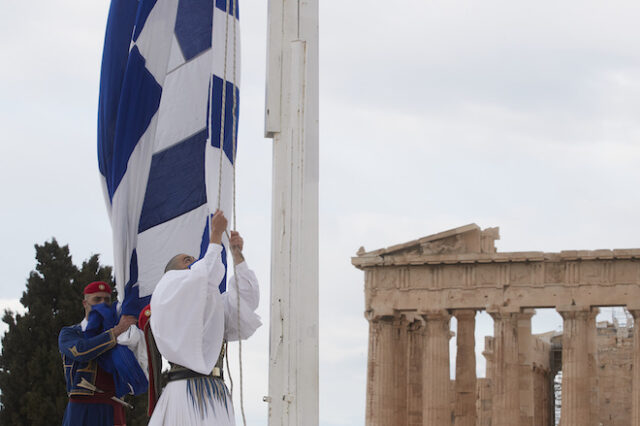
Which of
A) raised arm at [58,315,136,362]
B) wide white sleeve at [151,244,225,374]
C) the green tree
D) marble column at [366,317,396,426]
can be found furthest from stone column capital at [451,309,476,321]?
wide white sleeve at [151,244,225,374]

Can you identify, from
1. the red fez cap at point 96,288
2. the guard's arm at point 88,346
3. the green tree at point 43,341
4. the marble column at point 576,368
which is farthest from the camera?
the marble column at point 576,368

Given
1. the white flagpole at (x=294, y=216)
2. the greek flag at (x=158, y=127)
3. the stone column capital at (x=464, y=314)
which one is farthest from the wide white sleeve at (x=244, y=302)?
the stone column capital at (x=464, y=314)

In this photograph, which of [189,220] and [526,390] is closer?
[189,220]

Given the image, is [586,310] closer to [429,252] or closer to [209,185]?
[429,252]

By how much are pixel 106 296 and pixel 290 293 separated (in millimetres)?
3484

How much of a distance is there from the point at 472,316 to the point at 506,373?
254 cm

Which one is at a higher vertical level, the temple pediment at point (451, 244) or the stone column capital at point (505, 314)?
the temple pediment at point (451, 244)

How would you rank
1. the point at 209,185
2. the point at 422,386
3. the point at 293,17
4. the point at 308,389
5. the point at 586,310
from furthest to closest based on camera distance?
the point at 422,386 < the point at 586,310 < the point at 209,185 < the point at 293,17 < the point at 308,389

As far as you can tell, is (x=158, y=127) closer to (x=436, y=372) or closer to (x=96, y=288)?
(x=96, y=288)

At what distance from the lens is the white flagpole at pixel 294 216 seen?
23.3 ft

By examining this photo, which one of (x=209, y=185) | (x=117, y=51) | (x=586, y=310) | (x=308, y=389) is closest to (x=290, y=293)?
(x=308, y=389)

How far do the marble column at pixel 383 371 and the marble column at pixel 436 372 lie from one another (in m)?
1.26

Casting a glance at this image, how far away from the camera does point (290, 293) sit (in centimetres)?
716

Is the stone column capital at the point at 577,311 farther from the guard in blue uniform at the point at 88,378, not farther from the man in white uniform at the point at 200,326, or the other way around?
the man in white uniform at the point at 200,326
